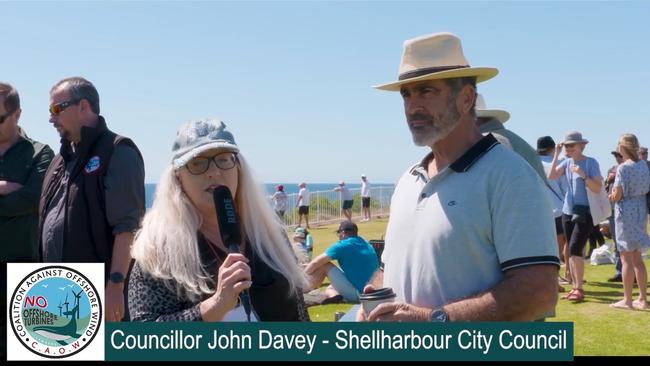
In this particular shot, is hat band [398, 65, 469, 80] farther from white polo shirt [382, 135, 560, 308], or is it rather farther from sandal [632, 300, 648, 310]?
sandal [632, 300, 648, 310]

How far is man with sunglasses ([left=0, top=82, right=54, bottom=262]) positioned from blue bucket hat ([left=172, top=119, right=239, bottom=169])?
212 cm

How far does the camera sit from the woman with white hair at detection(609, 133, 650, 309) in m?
7.30

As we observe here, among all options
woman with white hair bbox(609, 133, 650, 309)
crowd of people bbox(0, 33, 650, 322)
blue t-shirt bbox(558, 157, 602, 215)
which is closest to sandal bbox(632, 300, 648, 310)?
woman with white hair bbox(609, 133, 650, 309)

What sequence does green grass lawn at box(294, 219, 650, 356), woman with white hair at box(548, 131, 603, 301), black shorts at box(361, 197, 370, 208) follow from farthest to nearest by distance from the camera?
1. black shorts at box(361, 197, 370, 208)
2. woman with white hair at box(548, 131, 603, 301)
3. green grass lawn at box(294, 219, 650, 356)

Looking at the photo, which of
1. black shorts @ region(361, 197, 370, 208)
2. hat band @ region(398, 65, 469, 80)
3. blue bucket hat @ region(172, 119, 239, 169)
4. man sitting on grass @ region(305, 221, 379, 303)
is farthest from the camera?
black shorts @ region(361, 197, 370, 208)

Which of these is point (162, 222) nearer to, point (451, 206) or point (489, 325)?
point (451, 206)

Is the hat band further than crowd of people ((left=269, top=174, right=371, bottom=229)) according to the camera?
No

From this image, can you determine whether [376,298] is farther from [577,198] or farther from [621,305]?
[577,198]

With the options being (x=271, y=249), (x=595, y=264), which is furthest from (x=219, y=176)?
(x=595, y=264)

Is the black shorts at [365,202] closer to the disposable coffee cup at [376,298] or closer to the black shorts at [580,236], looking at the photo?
the black shorts at [580,236]

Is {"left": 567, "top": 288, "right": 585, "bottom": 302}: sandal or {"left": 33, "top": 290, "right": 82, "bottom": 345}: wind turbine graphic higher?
{"left": 33, "top": 290, "right": 82, "bottom": 345}: wind turbine graphic

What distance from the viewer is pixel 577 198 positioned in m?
8.20

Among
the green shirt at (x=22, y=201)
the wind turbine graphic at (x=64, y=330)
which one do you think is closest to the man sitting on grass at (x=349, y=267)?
the green shirt at (x=22, y=201)

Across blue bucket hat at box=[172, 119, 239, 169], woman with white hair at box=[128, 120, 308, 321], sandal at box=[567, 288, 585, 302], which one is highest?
blue bucket hat at box=[172, 119, 239, 169]
